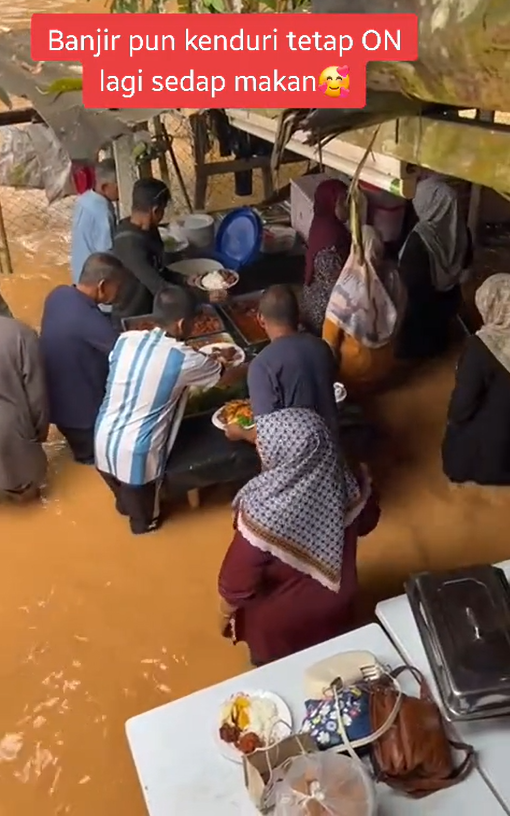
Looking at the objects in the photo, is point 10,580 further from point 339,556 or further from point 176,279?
point 176,279

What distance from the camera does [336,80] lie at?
2.00 metres

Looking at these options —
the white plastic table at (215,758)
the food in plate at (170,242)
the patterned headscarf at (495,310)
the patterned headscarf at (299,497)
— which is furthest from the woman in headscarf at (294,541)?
the food in plate at (170,242)

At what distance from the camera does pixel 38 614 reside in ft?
12.9

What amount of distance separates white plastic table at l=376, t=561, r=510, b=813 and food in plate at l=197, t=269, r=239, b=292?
10.9ft

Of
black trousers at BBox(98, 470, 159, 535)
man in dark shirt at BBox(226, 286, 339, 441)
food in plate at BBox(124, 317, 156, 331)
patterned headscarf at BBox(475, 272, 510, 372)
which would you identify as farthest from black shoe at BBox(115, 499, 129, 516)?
patterned headscarf at BBox(475, 272, 510, 372)

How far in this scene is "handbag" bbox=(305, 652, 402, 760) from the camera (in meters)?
2.20

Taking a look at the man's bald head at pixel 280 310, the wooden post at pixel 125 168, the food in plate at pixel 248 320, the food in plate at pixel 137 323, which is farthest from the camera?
the wooden post at pixel 125 168

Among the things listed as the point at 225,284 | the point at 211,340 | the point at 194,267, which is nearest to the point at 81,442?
the point at 211,340

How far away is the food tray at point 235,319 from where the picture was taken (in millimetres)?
4859

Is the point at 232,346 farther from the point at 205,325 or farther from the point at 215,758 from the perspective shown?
the point at 215,758

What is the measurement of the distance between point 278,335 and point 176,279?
219 cm

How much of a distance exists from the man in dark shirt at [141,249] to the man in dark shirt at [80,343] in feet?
1.56

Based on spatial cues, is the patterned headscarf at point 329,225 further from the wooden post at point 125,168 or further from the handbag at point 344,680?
the handbag at point 344,680

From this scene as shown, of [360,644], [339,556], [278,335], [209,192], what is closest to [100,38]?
[278,335]
